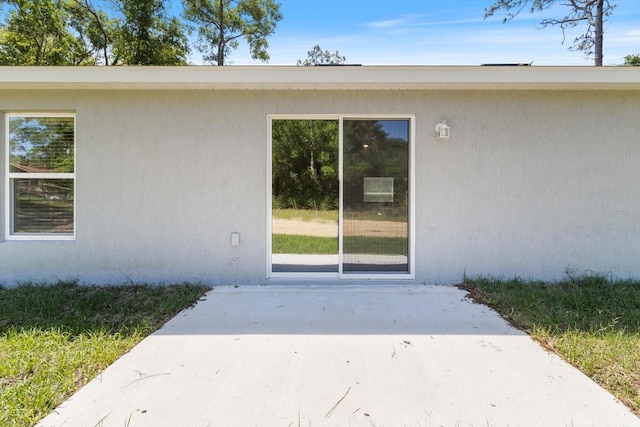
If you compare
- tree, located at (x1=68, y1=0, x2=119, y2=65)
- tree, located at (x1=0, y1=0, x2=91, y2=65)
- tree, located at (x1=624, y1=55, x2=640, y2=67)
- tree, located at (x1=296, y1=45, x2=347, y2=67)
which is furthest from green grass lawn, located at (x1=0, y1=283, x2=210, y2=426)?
tree, located at (x1=296, y1=45, x2=347, y2=67)

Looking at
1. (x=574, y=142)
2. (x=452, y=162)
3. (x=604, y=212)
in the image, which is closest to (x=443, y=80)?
(x=452, y=162)

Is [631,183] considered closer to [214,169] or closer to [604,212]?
[604,212]

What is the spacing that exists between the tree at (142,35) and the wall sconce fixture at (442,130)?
47.7 ft

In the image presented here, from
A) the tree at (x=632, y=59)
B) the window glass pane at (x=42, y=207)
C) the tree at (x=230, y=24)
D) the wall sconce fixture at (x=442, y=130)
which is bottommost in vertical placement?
the window glass pane at (x=42, y=207)

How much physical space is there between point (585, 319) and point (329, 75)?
396cm

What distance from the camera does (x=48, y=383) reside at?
8.42 feet

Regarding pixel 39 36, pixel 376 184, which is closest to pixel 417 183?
pixel 376 184

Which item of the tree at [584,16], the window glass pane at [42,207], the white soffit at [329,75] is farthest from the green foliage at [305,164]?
the tree at [584,16]

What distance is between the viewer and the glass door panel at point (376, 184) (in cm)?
507

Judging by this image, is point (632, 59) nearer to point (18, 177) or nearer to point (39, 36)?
point (18, 177)

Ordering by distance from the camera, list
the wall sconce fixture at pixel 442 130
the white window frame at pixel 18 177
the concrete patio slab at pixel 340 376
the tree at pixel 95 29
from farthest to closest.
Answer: the tree at pixel 95 29
the white window frame at pixel 18 177
the wall sconce fixture at pixel 442 130
the concrete patio slab at pixel 340 376

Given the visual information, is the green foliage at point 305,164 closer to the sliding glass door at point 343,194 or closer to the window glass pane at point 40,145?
the sliding glass door at point 343,194

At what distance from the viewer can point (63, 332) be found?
3.36 meters

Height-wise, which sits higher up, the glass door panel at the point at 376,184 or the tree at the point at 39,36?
the tree at the point at 39,36
